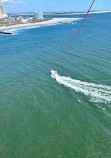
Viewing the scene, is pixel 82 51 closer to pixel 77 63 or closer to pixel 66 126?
pixel 77 63

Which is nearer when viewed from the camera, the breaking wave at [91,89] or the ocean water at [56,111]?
the ocean water at [56,111]

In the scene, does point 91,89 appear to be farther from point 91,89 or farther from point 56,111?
point 56,111

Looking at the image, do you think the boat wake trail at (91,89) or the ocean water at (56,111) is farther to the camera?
the boat wake trail at (91,89)

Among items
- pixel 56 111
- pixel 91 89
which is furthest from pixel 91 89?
pixel 56 111

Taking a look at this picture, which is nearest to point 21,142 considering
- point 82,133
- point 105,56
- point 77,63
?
point 82,133

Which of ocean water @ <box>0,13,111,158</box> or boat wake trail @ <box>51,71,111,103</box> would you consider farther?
boat wake trail @ <box>51,71,111,103</box>

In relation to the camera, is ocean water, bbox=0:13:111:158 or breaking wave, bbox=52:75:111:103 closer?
ocean water, bbox=0:13:111:158
